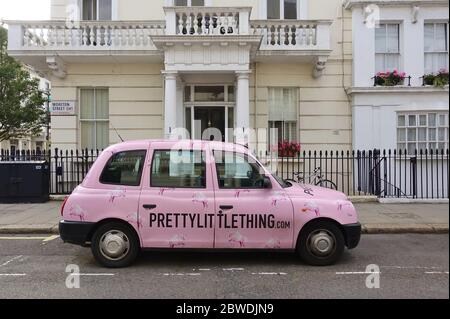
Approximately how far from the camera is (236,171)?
618cm

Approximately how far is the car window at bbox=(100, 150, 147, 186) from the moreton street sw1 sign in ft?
29.2

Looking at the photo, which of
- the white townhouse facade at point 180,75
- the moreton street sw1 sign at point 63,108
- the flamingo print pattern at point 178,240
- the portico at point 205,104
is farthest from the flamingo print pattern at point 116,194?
the moreton street sw1 sign at point 63,108

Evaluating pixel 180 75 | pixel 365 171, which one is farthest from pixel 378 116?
pixel 180 75

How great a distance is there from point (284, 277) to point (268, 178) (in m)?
1.40

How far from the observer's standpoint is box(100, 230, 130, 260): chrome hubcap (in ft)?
19.9

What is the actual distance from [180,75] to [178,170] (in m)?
7.83

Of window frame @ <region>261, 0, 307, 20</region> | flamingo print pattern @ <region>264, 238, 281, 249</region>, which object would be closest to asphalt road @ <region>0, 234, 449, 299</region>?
flamingo print pattern @ <region>264, 238, 281, 249</region>

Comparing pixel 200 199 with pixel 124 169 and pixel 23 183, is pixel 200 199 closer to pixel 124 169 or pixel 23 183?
pixel 124 169

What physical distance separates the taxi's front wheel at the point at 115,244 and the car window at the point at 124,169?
0.63 m

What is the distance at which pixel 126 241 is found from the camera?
6.08 meters

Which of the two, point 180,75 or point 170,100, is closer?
point 170,100

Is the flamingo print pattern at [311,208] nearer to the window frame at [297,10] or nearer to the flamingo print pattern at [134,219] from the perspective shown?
the flamingo print pattern at [134,219]
